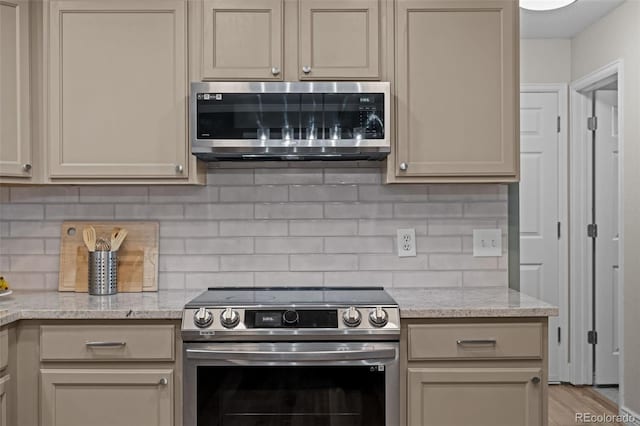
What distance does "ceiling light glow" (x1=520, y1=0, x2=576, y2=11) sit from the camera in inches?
129

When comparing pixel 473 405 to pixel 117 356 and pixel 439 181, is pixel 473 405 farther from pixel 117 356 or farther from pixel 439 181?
pixel 117 356

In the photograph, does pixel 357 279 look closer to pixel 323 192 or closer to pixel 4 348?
pixel 323 192

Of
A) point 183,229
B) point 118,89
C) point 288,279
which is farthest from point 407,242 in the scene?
point 118,89

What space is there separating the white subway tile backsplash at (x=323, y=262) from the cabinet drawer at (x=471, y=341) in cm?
66

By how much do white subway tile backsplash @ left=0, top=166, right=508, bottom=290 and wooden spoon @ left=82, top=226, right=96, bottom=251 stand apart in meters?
0.14

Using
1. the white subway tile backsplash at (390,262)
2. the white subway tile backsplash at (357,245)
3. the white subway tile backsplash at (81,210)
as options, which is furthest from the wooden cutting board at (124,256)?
the white subway tile backsplash at (390,262)

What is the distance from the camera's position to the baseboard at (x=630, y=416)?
11.3 feet

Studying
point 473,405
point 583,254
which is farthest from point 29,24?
point 583,254

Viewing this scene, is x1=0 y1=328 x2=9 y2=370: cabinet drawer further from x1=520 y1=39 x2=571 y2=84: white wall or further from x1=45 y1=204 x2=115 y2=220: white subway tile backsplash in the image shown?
x1=520 y1=39 x2=571 y2=84: white wall

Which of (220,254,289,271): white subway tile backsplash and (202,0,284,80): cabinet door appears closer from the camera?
(202,0,284,80): cabinet door

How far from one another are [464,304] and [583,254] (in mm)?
2234

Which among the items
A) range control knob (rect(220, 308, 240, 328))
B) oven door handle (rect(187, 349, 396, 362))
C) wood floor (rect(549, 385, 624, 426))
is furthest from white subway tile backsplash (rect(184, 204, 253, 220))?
wood floor (rect(549, 385, 624, 426))

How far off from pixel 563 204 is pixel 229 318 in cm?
291

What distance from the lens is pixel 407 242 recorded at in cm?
286
